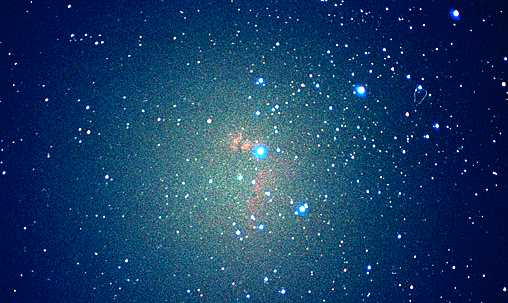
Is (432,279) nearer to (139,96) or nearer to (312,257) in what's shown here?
(312,257)

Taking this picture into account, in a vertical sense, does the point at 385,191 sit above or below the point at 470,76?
below

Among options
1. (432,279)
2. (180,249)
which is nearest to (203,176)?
(180,249)

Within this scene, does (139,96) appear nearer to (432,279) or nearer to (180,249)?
(180,249)

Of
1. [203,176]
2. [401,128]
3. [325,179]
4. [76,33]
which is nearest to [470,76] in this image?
[401,128]

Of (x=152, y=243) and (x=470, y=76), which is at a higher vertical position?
(x=470, y=76)

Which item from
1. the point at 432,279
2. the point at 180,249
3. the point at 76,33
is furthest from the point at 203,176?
the point at 432,279

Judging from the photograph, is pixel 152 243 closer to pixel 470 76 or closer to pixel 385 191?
pixel 385 191
